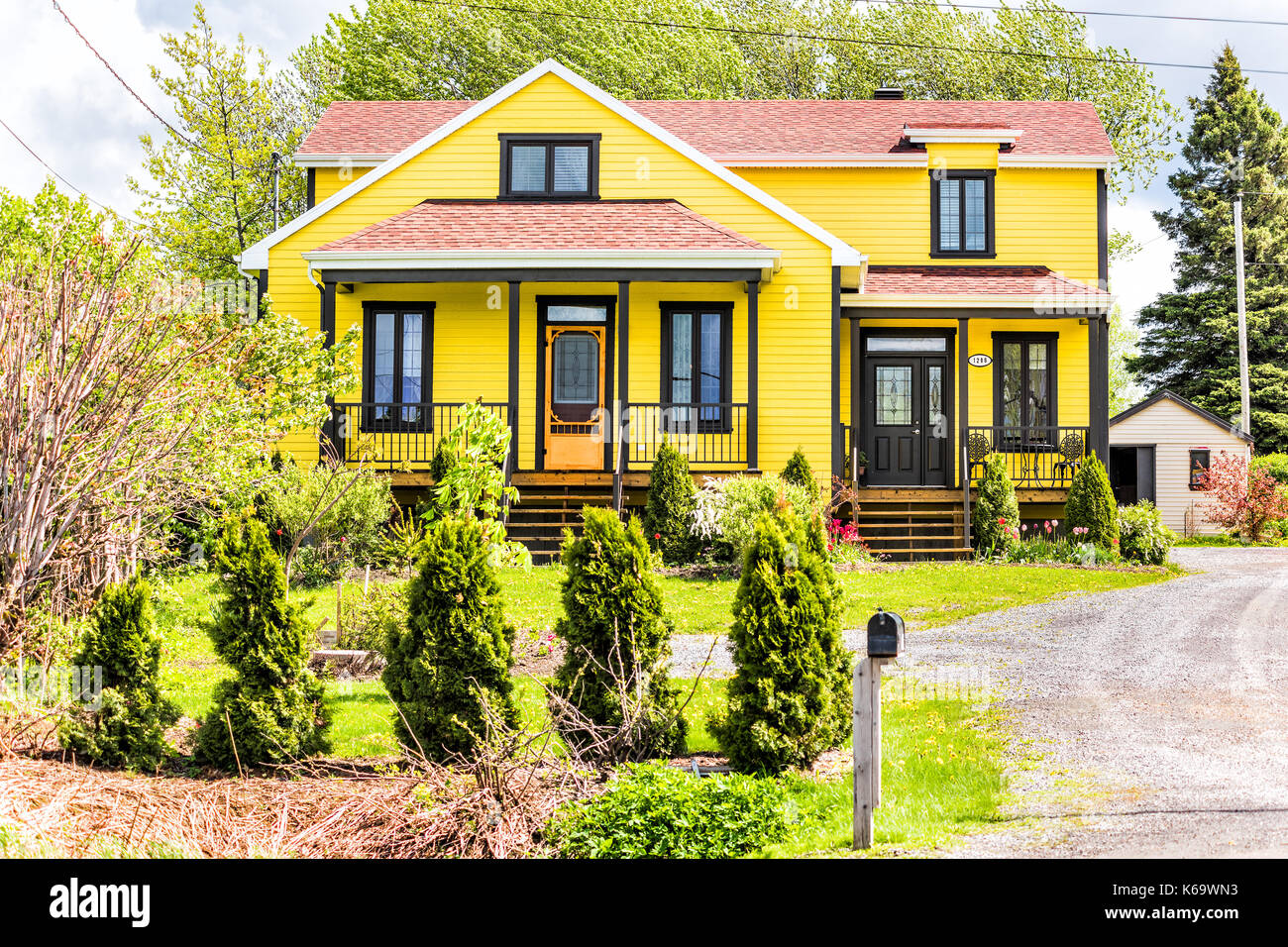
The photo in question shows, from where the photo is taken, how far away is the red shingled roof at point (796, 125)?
2056 centimetres

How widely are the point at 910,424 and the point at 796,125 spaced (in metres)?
6.97

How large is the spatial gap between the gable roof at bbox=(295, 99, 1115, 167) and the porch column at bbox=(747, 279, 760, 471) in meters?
5.14

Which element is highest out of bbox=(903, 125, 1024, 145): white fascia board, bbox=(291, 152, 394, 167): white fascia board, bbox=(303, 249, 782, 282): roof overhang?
bbox=(903, 125, 1024, 145): white fascia board

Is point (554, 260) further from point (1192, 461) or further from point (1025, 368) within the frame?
point (1192, 461)

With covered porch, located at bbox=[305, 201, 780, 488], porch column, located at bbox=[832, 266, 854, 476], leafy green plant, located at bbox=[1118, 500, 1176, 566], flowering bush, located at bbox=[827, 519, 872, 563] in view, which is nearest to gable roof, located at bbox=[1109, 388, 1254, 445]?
leafy green plant, located at bbox=[1118, 500, 1176, 566]

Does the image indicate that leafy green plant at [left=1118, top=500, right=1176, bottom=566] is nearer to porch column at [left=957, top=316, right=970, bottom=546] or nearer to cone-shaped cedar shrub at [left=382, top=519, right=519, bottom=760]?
porch column at [left=957, top=316, right=970, bottom=546]

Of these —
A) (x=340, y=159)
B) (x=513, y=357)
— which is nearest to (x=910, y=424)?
(x=513, y=357)

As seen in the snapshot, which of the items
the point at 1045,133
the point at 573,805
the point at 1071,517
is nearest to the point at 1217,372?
the point at 1045,133

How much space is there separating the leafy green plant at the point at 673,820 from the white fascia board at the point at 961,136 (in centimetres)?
1679

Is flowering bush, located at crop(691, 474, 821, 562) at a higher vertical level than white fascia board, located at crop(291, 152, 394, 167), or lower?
lower

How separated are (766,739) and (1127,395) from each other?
54.5 meters

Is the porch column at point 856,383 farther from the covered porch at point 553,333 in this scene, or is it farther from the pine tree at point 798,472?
the pine tree at point 798,472

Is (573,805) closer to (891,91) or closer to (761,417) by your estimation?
(761,417)

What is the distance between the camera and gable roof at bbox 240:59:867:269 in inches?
685
